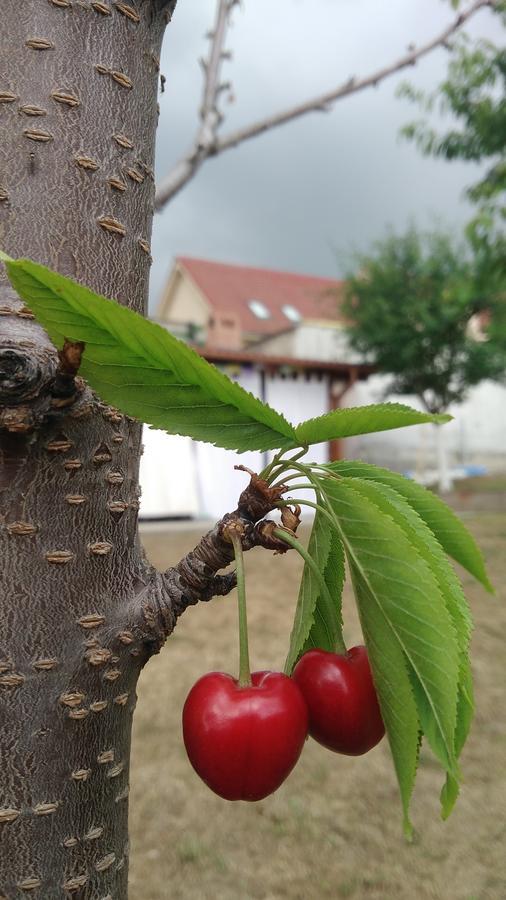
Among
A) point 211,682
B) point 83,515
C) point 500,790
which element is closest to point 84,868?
point 211,682

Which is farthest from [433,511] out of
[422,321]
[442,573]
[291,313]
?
[291,313]

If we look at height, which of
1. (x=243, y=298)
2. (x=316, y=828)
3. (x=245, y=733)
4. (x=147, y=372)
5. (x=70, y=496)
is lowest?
(x=316, y=828)

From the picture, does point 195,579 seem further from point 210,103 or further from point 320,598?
point 210,103

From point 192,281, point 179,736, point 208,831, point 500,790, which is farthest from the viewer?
point 192,281

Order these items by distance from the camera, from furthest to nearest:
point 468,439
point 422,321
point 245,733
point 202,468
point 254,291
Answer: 1. point 254,291
2. point 468,439
3. point 422,321
4. point 202,468
5. point 245,733

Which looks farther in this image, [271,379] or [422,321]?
[422,321]

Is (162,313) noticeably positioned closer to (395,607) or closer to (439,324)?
(439,324)
